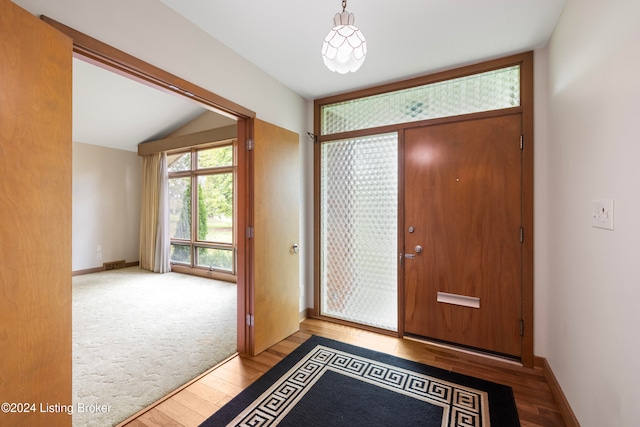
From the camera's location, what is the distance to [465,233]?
239cm

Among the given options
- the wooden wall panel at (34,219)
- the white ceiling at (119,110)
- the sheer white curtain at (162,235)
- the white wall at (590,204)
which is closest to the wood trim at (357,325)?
the white wall at (590,204)

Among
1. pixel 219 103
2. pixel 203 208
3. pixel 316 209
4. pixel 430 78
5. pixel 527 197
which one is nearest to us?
pixel 219 103

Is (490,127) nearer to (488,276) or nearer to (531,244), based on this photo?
(531,244)

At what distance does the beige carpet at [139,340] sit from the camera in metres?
1.84

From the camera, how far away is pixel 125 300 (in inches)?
147

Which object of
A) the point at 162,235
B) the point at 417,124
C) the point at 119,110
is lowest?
the point at 162,235

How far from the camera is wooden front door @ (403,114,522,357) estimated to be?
2.25m

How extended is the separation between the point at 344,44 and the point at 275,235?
1.76 m

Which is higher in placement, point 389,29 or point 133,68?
point 389,29

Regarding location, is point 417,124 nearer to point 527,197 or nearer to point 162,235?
point 527,197

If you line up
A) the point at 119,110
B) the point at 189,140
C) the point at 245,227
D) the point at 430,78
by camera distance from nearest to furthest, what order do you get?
the point at 245,227 < the point at 430,78 < the point at 119,110 < the point at 189,140

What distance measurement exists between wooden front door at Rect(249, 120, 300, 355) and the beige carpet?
455mm

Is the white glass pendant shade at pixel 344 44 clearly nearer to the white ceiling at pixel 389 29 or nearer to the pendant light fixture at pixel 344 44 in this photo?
the pendant light fixture at pixel 344 44

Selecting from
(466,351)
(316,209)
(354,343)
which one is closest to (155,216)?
(316,209)
